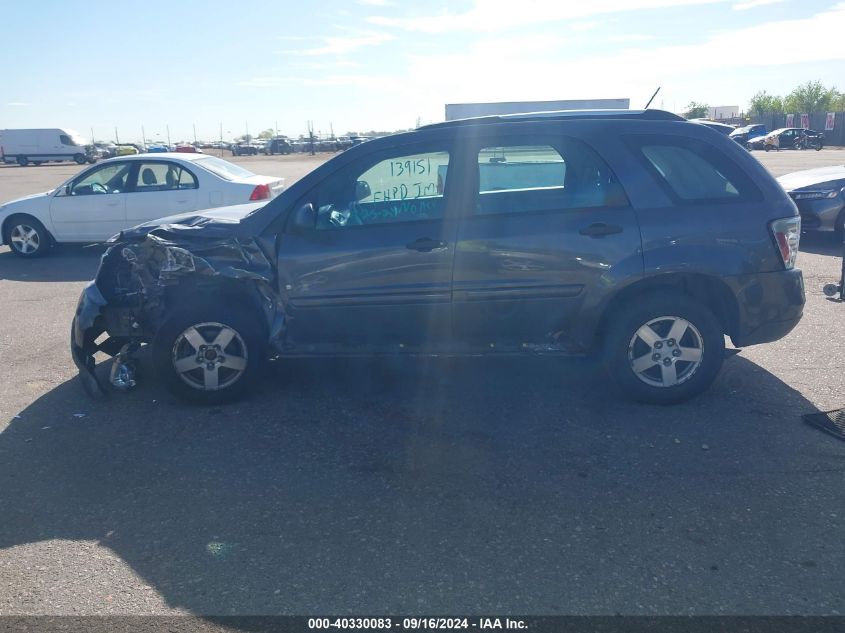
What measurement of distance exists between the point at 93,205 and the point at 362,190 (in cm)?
832

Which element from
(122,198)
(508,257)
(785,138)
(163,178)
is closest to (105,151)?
(785,138)

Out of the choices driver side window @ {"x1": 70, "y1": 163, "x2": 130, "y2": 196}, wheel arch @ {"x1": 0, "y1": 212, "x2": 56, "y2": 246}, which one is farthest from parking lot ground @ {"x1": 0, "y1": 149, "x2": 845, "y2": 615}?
wheel arch @ {"x1": 0, "y1": 212, "x2": 56, "y2": 246}

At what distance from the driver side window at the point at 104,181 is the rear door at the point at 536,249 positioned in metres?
8.46

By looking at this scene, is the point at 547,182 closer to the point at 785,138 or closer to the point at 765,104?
the point at 785,138

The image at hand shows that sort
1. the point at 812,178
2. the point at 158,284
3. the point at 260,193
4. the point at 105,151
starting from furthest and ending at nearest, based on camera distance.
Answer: the point at 105,151 < the point at 812,178 < the point at 260,193 < the point at 158,284

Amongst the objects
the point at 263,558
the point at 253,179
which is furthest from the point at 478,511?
the point at 253,179

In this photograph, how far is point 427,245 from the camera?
17.0 feet

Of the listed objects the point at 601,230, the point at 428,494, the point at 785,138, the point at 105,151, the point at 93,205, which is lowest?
the point at 428,494

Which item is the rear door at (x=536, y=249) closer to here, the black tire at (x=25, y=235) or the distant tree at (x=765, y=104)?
the black tire at (x=25, y=235)

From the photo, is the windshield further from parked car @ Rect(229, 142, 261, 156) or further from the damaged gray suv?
parked car @ Rect(229, 142, 261, 156)

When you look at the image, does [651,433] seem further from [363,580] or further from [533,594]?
[363,580]

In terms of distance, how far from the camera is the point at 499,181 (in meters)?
5.39

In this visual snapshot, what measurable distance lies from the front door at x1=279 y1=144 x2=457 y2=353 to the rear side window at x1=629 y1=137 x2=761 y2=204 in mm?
1464

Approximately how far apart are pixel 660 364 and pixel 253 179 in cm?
862
